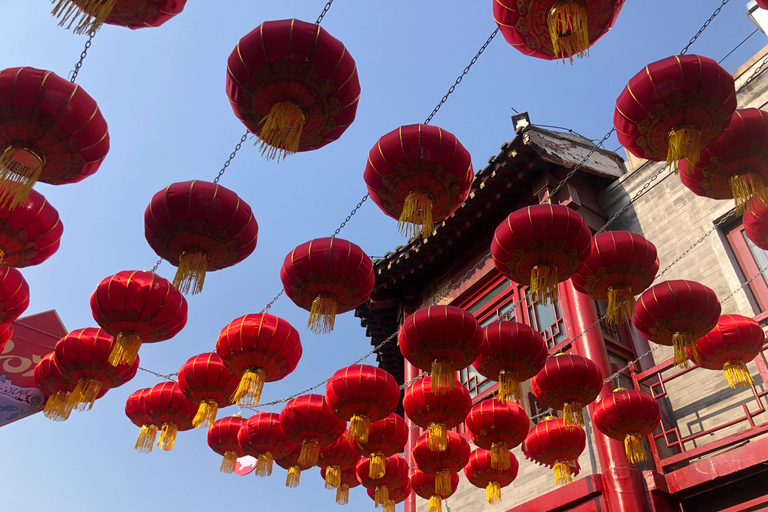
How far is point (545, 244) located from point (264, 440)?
5.05m

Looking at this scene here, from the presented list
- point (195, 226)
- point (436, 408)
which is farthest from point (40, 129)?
point (436, 408)

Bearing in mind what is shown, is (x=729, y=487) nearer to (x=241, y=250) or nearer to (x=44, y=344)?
(x=241, y=250)

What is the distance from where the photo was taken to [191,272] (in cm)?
542

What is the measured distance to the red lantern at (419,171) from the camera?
4.90 metres

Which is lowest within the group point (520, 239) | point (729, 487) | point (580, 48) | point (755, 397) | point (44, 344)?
point (729, 487)

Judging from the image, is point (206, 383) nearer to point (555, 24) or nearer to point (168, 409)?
point (168, 409)

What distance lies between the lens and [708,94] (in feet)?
14.5

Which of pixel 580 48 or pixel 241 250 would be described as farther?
pixel 241 250

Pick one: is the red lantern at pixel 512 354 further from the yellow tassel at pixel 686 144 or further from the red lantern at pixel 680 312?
the yellow tassel at pixel 686 144

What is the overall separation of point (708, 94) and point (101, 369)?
24.8 feet

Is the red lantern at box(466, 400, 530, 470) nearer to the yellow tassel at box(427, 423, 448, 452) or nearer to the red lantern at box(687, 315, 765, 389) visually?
the yellow tassel at box(427, 423, 448, 452)

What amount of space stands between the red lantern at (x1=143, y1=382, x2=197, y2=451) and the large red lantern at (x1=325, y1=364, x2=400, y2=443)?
233cm

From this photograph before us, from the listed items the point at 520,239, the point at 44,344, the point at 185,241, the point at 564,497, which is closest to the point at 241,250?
the point at 185,241

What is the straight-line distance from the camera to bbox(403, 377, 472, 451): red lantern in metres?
6.87
